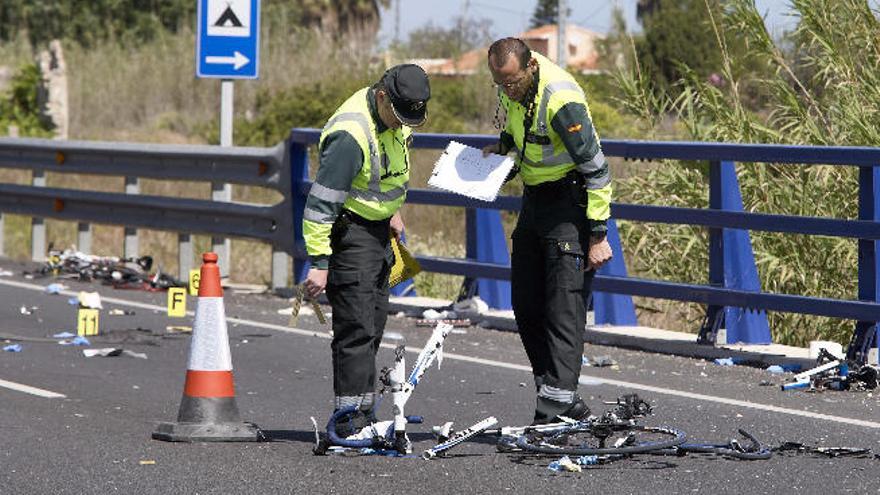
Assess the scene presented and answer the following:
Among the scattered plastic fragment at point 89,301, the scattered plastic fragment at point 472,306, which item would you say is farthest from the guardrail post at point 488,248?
the scattered plastic fragment at point 89,301

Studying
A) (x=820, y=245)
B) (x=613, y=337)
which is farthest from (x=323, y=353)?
(x=820, y=245)

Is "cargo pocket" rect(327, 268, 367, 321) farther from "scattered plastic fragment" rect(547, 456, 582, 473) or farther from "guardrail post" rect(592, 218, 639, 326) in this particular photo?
"guardrail post" rect(592, 218, 639, 326)

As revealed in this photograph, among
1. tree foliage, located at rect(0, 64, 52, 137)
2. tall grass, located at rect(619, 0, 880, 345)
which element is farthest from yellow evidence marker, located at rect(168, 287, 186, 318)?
tree foliage, located at rect(0, 64, 52, 137)

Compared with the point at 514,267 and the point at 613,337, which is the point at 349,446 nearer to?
the point at 514,267

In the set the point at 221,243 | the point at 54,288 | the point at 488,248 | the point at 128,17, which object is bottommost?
the point at 54,288

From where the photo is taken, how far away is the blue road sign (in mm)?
15891

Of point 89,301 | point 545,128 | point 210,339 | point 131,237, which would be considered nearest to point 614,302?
point 89,301

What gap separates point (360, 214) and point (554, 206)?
0.91 meters

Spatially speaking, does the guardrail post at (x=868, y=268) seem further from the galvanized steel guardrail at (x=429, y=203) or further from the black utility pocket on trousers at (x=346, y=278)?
the black utility pocket on trousers at (x=346, y=278)

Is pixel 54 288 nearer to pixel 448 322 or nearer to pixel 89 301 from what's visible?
pixel 89 301

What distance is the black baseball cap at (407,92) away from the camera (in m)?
7.49

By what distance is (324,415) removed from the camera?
8.94 meters

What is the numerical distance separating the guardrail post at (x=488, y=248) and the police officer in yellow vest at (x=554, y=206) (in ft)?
14.7

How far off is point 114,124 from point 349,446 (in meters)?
32.5
